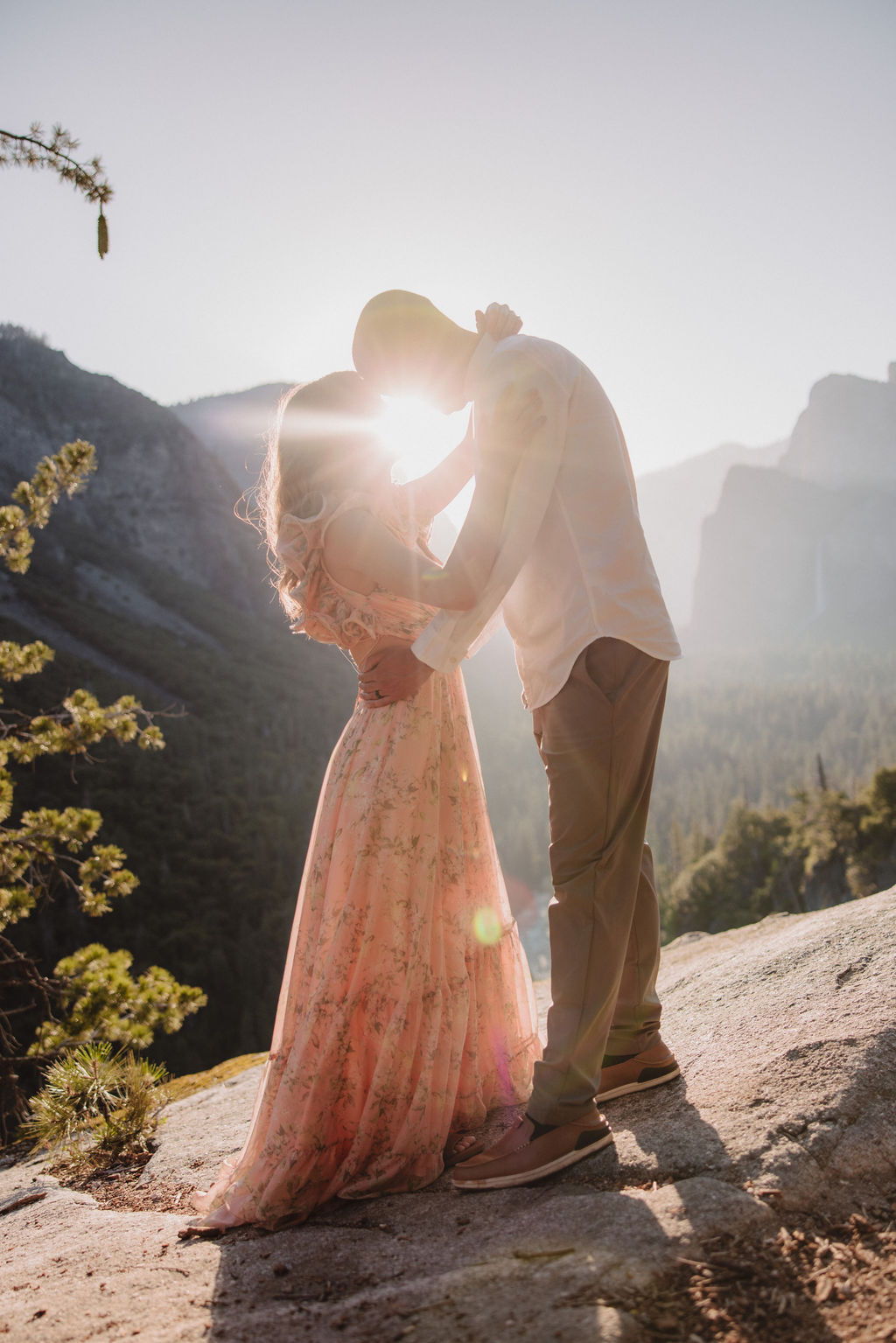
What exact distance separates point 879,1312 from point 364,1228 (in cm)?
127

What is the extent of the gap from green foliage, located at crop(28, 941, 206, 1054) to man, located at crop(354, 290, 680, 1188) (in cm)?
460

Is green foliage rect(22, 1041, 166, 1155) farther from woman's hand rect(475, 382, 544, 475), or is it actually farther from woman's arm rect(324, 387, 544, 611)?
woman's hand rect(475, 382, 544, 475)

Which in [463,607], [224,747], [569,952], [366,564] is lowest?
[569,952]

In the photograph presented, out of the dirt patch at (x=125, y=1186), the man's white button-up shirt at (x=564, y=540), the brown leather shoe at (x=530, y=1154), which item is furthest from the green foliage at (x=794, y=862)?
the man's white button-up shirt at (x=564, y=540)

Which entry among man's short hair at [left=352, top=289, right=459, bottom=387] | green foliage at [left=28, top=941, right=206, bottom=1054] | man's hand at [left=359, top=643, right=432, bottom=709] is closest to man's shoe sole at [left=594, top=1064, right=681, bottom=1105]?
man's hand at [left=359, top=643, right=432, bottom=709]

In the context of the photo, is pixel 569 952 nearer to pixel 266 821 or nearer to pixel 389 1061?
pixel 389 1061

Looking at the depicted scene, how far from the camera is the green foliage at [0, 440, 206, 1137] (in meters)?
6.13

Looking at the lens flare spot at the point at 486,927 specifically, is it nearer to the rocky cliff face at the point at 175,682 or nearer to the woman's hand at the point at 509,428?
the woman's hand at the point at 509,428

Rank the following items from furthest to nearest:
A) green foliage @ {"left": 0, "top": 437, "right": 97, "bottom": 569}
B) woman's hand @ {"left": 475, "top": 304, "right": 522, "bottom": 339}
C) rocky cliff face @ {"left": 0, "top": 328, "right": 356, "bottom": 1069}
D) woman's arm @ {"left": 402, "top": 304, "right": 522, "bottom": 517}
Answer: rocky cliff face @ {"left": 0, "top": 328, "right": 356, "bottom": 1069}, green foliage @ {"left": 0, "top": 437, "right": 97, "bottom": 569}, woman's arm @ {"left": 402, "top": 304, "right": 522, "bottom": 517}, woman's hand @ {"left": 475, "top": 304, "right": 522, "bottom": 339}

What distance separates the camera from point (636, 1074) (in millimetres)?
2777

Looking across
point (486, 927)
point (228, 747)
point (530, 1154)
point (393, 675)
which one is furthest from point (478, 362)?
point (228, 747)

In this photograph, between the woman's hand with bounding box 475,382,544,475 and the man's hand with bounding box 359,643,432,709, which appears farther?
the man's hand with bounding box 359,643,432,709

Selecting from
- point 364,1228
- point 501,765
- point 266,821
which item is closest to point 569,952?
point 364,1228

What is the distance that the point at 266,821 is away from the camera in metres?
59.1
